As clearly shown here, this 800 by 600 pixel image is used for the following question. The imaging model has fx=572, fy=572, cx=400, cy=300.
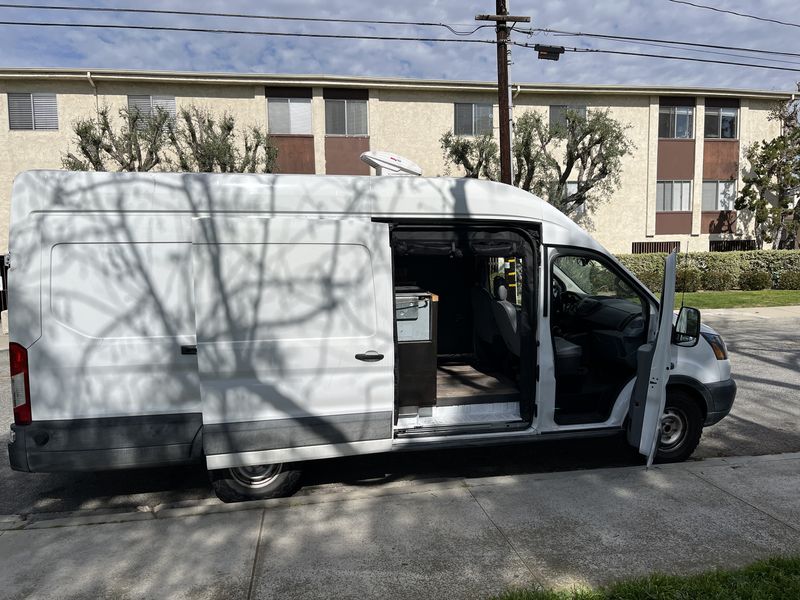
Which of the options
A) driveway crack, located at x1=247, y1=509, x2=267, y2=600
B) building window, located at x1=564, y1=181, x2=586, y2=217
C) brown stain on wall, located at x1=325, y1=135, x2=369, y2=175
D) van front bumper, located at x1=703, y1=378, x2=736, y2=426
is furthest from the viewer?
building window, located at x1=564, y1=181, x2=586, y2=217

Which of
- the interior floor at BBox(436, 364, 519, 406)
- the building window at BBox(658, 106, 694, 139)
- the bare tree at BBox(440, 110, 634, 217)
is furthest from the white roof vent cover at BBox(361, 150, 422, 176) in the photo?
the building window at BBox(658, 106, 694, 139)

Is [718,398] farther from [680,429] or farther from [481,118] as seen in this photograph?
[481,118]

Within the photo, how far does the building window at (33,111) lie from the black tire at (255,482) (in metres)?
21.3

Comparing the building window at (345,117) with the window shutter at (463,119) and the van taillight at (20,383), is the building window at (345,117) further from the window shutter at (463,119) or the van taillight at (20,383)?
the van taillight at (20,383)

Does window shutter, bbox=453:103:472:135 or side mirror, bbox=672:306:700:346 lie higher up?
window shutter, bbox=453:103:472:135

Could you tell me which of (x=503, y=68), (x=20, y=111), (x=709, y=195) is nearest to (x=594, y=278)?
(x=503, y=68)

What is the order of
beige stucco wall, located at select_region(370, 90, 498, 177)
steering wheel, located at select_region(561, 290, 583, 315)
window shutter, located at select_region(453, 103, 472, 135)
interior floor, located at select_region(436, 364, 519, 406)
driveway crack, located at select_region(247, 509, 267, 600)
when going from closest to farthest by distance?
driveway crack, located at select_region(247, 509, 267, 600) < interior floor, located at select_region(436, 364, 519, 406) < steering wheel, located at select_region(561, 290, 583, 315) < beige stucco wall, located at select_region(370, 90, 498, 177) < window shutter, located at select_region(453, 103, 472, 135)

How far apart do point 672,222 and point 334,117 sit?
15318 mm

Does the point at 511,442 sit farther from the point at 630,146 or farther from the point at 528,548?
the point at 630,146

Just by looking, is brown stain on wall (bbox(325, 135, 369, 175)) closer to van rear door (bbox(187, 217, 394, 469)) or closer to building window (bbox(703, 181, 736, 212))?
building window (bbox(703, 181, 736, 212))

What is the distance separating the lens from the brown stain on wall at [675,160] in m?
25.0

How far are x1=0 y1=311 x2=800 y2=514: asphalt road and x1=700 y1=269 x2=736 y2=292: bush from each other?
50.4 feet

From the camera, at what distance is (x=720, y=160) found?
84.4ft

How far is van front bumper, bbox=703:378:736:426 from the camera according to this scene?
4.85 meters
